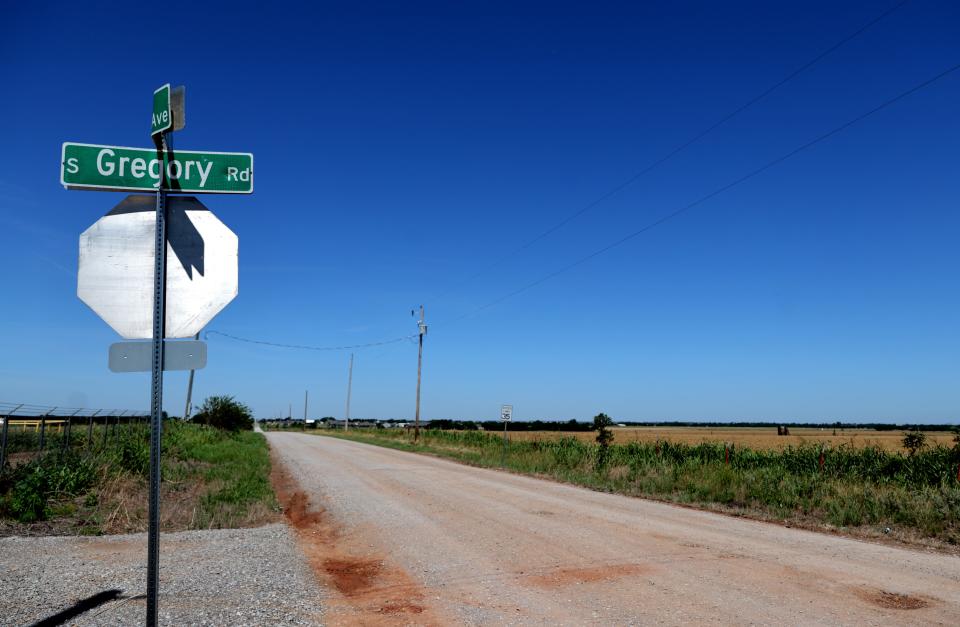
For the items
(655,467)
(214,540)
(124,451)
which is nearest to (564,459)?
(655,467)

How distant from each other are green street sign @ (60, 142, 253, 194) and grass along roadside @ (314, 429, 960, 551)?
12352 mm

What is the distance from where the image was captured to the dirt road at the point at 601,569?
21.7 feet

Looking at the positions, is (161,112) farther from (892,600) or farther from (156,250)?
(892,600)

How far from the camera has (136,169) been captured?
13.8 feet

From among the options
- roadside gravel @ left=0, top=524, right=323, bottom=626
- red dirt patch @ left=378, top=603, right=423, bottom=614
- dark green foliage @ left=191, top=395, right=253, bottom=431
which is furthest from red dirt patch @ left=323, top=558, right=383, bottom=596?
dark green foliage @ left=191, top=395, right=253, bottom=431

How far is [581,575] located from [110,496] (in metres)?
10.1

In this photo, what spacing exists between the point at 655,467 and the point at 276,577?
16688mm

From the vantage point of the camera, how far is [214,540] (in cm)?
996

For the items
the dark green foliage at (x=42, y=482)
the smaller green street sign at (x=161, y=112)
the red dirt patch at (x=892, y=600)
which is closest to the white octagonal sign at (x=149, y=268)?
the smaller green street sign at (x=161, y=112)

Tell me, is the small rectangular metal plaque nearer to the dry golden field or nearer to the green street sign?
the green street sign

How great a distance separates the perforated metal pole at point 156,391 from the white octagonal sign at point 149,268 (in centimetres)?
7

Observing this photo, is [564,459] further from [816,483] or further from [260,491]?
[260,491]

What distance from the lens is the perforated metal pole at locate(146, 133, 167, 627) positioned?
3.78 metres

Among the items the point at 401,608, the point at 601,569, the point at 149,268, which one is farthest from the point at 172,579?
the point at 601,569
